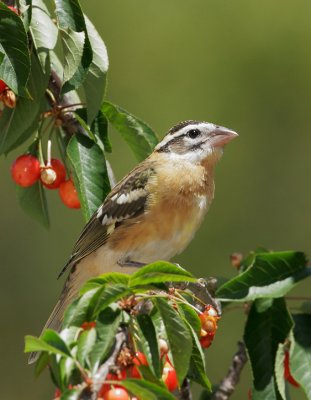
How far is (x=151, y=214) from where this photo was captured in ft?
15.6

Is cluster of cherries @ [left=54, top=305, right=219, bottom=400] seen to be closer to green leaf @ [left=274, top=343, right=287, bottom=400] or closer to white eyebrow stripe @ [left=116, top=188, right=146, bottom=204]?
green leaf @ [left=274, top=343, right=287, bottom=400]

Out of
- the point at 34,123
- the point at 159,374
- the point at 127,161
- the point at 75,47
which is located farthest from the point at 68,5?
the point at 127,161

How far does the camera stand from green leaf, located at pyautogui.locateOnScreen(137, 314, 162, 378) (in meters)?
3.00

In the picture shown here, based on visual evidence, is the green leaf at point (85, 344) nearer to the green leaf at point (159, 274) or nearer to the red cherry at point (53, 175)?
the green leaf at point (159, 274)

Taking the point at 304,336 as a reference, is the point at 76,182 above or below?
above

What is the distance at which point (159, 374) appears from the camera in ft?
9.85

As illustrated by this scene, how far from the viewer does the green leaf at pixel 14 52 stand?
11.5 ft

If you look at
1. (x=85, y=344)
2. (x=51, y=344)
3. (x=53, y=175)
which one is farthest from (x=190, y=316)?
(x=53, y=175)

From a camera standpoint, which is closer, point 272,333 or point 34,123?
point 272,333

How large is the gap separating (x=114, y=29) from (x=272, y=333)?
4.15 m

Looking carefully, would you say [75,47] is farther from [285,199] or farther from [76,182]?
[285,199]

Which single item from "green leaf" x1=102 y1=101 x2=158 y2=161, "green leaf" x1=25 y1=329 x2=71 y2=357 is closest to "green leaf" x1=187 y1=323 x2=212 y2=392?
"green leaf" x1=25 y1=329 x2=71 y2=357

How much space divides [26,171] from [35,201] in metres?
0.22

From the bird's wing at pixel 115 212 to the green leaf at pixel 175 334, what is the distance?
1.68 metres
